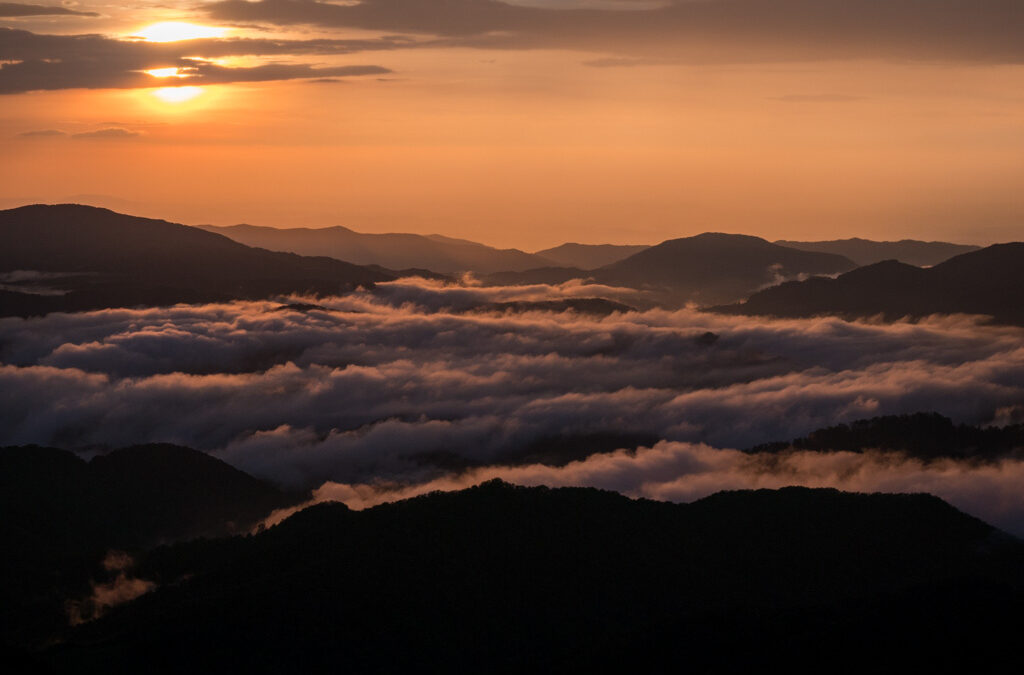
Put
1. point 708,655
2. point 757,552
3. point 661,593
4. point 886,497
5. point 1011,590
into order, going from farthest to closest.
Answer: point 886,497, point 757,552, point 661,593, point 1011,590, point 708,655

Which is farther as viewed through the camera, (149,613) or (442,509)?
(442,509)

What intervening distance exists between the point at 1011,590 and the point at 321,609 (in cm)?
7152

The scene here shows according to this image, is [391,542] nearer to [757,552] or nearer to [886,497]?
[757,552]

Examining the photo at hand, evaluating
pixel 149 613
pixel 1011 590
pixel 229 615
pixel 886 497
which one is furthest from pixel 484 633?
pixel 886 497

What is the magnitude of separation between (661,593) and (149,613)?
186ft

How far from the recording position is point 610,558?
170375mm

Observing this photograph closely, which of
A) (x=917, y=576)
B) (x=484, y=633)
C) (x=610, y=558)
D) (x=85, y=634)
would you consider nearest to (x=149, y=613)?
(x=85, y=634)

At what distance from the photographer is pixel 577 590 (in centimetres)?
16400

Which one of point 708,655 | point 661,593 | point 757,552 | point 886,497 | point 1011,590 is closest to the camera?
point 708,655

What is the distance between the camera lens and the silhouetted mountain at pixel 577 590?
457 feet

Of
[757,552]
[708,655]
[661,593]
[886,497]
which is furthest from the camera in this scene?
[886,497]

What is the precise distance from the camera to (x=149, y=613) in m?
155

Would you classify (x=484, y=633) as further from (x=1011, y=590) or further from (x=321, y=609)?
(x=1011, y=590)

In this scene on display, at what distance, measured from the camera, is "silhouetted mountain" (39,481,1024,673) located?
457 ft
